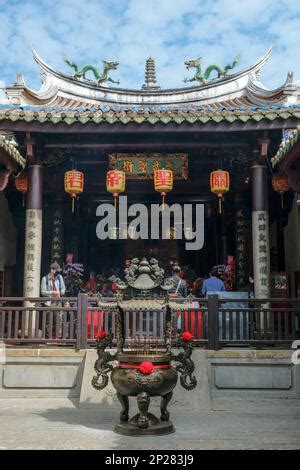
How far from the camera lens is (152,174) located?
36.7ft

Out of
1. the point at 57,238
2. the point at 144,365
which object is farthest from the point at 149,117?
the point at 144,365

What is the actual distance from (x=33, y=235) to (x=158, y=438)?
5.24 m

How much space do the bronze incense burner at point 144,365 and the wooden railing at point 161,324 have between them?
1900 millimetres

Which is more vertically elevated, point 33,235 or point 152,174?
point 152,174

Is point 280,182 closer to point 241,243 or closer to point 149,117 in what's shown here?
point 241,243

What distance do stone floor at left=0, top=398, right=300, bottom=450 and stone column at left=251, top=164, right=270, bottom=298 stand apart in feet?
7.35

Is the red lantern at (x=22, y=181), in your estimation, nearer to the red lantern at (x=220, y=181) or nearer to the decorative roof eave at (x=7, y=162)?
the decorative roof eave at (x=7, y=162)

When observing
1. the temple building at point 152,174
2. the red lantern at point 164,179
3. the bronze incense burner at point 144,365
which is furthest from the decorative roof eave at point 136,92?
the bronze incense burner at point 144,365

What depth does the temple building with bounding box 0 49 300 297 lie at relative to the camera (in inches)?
382

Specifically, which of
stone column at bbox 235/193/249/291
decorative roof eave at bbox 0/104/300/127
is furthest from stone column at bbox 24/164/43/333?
stone column at bbox 235/193/249/291

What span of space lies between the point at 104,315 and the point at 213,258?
5.40m

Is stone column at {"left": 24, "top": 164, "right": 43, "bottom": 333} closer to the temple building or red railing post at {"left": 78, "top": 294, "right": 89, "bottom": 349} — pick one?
the temple building

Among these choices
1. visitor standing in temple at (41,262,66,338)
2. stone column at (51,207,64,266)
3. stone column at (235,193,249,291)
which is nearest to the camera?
visitor standing in temple at (41,262,66,338)
